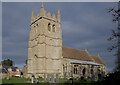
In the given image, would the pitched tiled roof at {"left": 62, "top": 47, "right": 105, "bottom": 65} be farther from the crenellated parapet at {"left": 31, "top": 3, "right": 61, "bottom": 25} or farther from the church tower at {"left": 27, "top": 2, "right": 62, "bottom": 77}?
the crenellated parapet at {"left": 31, "top": 3, "right": 61, "bottom": 25}

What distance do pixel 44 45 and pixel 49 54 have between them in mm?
2926

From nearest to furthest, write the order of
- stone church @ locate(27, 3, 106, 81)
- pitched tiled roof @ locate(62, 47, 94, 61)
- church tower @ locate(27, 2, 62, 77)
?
church tower @ locate(27, 2, 62, 77), stone church @ locate(27, 3, 106, 81), pitched tiled roof @ locate(62, 47, 94, 61)

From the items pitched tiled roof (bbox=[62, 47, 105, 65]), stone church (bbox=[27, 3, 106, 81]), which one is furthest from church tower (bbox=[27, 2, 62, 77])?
pitched tiled roof (bbox=[62, 47, 105, 65])

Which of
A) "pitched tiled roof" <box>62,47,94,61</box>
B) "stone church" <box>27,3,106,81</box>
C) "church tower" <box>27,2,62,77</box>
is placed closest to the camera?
"church tower" <box>27,2,62,77</box>

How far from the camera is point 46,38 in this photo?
110 ft

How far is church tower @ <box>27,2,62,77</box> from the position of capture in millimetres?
31766

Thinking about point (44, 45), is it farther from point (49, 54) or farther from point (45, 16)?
point (45, 16)

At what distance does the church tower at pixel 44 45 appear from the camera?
31.8 m

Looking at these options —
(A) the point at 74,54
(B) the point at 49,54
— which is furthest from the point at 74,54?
(B) the point at 49,54

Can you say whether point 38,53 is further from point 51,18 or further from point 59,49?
point 51,18

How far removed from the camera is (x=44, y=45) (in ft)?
106

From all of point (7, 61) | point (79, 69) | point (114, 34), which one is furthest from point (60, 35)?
point (7, 61)

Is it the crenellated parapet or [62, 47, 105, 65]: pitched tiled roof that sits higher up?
the crenellated parapet

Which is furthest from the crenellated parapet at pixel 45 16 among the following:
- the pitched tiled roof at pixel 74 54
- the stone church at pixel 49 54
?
the pitched tiled roof at pixel 74 54
